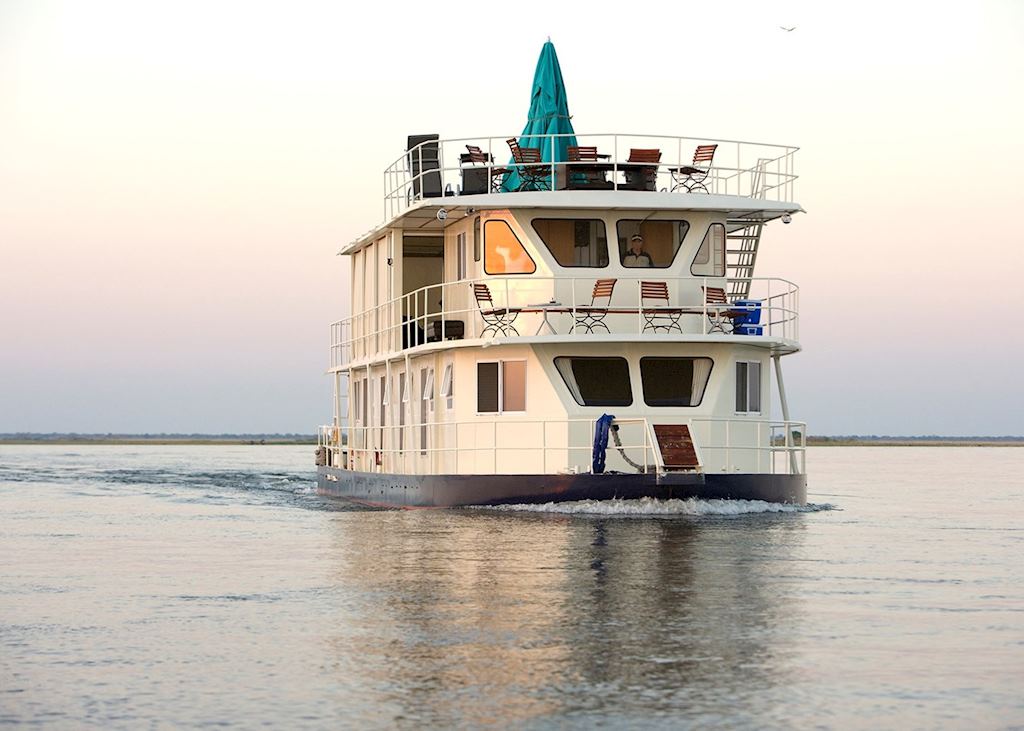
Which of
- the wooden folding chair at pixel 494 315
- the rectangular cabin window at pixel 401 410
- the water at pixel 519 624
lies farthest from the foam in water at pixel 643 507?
the rectangular cabin window at pixel 401 410

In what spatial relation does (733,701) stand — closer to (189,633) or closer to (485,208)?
(189,633)

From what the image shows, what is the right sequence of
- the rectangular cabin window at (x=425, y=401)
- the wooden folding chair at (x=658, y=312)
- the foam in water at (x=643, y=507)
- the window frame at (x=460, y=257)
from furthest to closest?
the rectangular cabin window at (x=425, y=401), the window frame at (x=460, y=257), the wooden folding chair at (x=658, y=312), the foam in water at (x=643, y=507)

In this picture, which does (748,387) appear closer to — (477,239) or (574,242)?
(574,242)

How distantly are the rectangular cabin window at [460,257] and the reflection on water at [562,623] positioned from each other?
9303 mm

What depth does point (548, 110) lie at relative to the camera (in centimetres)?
3338

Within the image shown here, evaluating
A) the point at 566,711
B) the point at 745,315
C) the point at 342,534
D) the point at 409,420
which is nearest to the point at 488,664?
the point at 566,711

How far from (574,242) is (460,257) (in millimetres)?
2971

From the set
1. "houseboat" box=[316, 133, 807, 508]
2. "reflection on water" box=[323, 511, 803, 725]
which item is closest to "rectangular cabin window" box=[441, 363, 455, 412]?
"houseboat" box=[316, 133, 807, 508]

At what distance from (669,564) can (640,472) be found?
8.85 metres

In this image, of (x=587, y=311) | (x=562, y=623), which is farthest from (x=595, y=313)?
(x=562, y=623)

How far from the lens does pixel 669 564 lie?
60.1 feet

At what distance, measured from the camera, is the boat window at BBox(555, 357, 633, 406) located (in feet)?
93.0

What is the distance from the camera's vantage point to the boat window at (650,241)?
29375mm

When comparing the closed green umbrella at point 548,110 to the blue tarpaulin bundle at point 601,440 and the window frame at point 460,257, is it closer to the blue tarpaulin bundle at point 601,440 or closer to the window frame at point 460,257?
the window frame at point 460,257
